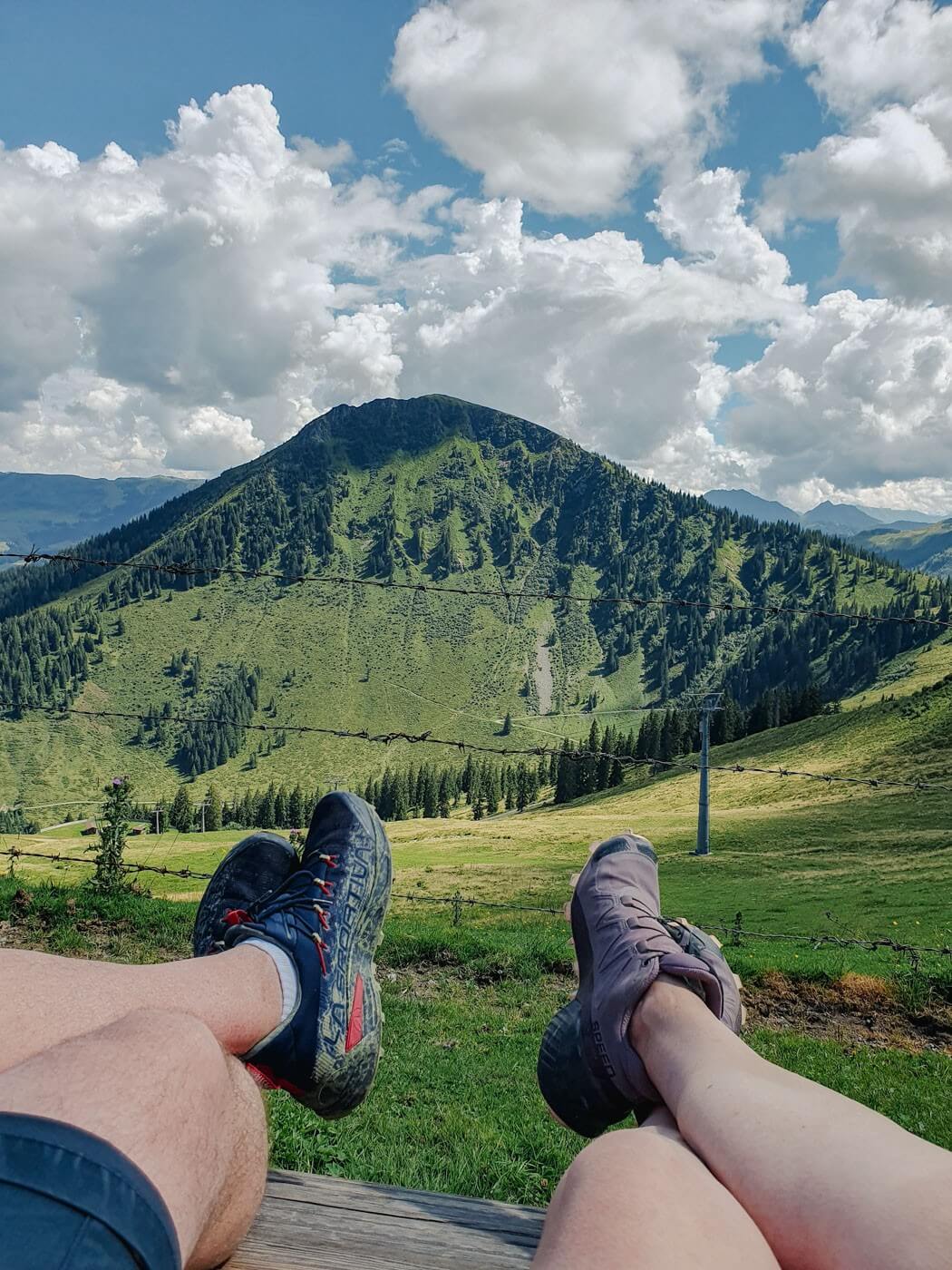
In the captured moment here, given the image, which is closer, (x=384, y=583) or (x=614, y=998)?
(x=614, y=998)

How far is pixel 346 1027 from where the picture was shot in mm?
2486

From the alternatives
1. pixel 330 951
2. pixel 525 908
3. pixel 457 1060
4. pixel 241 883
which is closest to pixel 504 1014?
pixel 457 1060

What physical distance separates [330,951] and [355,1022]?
24 cm

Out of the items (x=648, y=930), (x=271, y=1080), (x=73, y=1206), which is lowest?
(x=271, y=1080)

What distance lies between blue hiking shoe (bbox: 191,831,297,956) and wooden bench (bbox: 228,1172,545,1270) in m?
1.07

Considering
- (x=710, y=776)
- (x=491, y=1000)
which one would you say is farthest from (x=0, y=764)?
(x=491, y=1000)

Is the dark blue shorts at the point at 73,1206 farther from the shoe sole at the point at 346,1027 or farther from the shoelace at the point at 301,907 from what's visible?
the shoelace at the point at 301,907

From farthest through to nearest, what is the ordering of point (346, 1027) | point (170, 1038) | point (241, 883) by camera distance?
point (241, 883), point (346, 1027), point (170, 1038)

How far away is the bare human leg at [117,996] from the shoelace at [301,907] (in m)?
0.29

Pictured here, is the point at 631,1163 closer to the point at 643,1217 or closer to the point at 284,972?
the point at 643,1217

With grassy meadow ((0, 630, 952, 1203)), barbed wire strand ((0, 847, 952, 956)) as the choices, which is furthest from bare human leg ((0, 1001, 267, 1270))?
barbed wire strand ((0, 847, 952, 956))

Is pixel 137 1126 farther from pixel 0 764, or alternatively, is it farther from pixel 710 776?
pixel 0 764

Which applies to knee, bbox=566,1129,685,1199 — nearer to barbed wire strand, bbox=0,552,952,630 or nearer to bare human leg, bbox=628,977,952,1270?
bare human leg, bbox=628,977,952,1270

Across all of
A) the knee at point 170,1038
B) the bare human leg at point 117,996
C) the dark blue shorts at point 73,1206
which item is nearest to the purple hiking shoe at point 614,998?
the bare human leg at point 117,996
